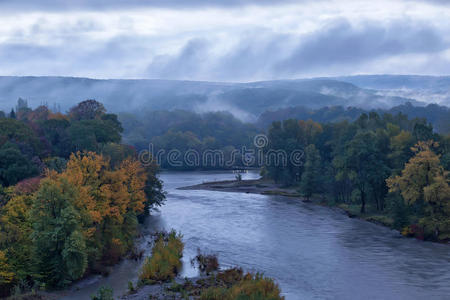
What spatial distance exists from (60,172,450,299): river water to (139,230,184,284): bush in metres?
1.30

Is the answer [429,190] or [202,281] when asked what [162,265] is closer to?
Result: [202,281]

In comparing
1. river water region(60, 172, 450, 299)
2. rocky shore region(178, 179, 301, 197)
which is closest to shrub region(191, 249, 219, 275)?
river water region(60, 172, 450, 299)

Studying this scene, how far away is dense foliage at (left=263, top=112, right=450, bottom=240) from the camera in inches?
2393

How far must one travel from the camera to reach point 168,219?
7431cm

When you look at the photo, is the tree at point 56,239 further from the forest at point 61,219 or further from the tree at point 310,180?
the tree at point 310,180

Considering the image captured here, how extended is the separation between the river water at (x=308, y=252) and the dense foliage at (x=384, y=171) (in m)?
3.77

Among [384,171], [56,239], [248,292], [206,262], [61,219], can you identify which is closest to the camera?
[248,292]

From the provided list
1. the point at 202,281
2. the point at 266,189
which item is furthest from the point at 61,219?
the point at 266,189

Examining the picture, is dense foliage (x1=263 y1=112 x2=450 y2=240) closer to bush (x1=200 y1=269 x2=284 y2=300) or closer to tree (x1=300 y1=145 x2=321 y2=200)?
tree (x1=300 y1=145 x2=321 y2=200)

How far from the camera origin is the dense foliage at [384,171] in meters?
60.8

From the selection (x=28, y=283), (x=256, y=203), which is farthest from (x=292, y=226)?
(x=28, y=283)

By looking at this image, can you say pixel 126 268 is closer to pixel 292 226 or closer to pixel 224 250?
pixel 224 250

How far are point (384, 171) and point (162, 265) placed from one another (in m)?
43.8

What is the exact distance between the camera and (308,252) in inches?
2110
